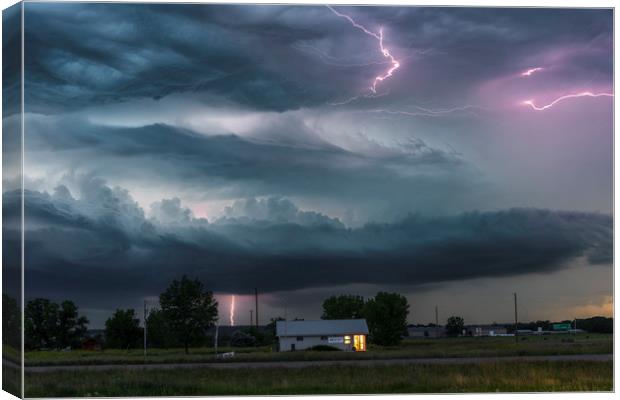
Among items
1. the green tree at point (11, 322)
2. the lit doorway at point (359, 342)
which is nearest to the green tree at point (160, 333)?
the lit doorway at point (359, 342)

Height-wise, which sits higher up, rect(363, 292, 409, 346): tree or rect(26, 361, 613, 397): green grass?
rect(363, 292, 409, 346): tree

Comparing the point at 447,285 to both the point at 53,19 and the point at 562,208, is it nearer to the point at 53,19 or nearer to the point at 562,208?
the point at 562,208

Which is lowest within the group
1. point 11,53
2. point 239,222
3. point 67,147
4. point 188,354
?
point 188,354

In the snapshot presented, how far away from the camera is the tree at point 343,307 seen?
19.2 metres

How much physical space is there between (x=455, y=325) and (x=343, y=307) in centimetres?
208

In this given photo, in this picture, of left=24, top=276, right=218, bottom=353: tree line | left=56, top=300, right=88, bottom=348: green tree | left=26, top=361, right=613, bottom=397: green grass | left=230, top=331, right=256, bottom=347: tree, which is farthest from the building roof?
left=56, top=300, right=88, bottom=348: green tree

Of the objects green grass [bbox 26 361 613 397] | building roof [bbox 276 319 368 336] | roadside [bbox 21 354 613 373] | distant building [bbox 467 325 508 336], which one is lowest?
green grass [bbox 26 361 613 397]

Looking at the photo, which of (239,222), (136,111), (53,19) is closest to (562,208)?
(239,222)

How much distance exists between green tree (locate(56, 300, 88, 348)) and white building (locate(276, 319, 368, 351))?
3641mm

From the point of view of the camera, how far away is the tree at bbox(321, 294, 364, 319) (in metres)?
19.2

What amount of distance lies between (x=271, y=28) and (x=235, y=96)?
51.0 inches

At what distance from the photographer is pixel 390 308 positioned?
19406 millimetres

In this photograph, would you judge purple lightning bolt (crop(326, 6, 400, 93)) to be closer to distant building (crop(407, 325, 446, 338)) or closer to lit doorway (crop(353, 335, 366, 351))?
distant building (crop(407, 325, 446, 338))

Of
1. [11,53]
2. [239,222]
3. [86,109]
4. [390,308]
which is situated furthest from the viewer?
[390,308]
